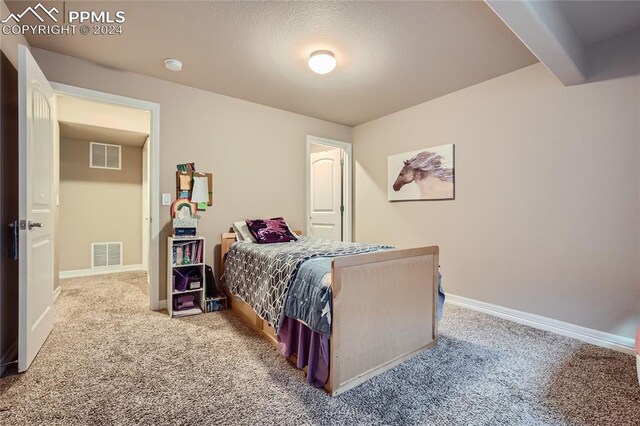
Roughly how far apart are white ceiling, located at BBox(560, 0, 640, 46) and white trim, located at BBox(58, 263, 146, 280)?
6.11m

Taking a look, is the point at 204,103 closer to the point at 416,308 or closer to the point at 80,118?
the point at 80,118

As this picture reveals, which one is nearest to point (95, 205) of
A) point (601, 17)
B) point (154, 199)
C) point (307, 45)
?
point (154, 199)

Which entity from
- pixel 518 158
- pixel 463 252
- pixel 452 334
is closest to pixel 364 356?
pixel 452 334

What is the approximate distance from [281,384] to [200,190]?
2225 millimetres

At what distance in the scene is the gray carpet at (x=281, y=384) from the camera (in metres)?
1.43

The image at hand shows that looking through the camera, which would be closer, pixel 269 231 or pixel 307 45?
pixel 307 45

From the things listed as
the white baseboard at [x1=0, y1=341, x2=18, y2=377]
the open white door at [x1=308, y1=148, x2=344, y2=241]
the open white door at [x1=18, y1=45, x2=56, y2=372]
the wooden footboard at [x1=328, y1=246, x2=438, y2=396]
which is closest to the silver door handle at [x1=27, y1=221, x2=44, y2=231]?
the open white door at [x1=18, y1=45, x2=56, y2=372]

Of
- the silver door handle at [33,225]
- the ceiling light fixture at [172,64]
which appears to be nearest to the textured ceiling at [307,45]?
the ceiling light fixture at [172,64]

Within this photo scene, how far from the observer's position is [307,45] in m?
2.32

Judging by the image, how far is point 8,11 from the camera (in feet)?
6.35

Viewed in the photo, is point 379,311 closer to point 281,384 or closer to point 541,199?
point 281,384

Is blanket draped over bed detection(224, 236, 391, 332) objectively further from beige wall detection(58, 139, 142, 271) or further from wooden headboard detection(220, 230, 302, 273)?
beige wall detection(58, 139, 142, 271)

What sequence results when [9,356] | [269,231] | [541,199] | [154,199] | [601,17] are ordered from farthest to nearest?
[269,231] → [154,199] → [541,199] → [601,17] → [9,356]

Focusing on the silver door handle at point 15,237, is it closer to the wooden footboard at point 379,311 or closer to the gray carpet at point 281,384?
the gray carpet at point 281,384
